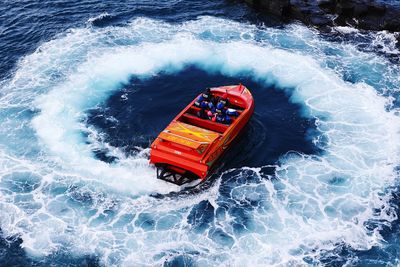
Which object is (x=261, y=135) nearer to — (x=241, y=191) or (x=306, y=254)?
(x=241, y=191)

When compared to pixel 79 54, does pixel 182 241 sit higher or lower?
lower

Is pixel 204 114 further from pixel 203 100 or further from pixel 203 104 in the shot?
pixel 203 100

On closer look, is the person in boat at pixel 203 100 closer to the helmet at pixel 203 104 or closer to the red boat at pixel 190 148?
the helmet at pixel 203 104

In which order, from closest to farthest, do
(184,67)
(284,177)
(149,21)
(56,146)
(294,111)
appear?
(284,177)
(56,146)
(294,111)
(184,67)
(149,21)

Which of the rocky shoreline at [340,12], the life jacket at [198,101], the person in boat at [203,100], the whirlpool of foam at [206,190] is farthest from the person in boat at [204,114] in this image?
the rocky shoreline at [340,12]

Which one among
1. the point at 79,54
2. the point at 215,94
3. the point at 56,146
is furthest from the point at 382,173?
the point at 79,54

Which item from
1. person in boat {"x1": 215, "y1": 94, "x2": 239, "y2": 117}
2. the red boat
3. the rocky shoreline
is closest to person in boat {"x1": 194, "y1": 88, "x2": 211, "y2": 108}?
person in boat {"x1": 215, "y1": 94, "x2": 239, "y2": 117}

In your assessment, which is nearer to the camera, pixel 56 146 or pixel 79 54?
pixel 56 146
